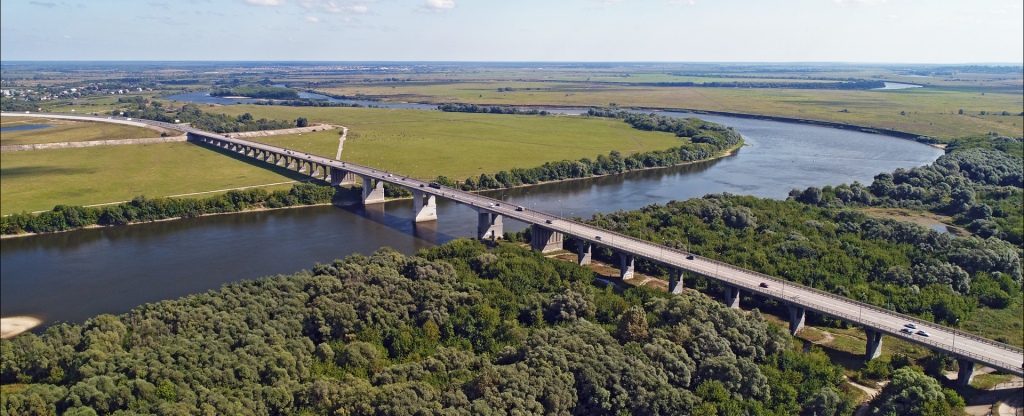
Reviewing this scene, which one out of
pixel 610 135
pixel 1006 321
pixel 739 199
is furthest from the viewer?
pixel 610 135

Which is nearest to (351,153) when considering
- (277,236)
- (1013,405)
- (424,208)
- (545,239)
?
(424,208)

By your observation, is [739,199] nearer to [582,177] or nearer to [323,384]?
[582,177]

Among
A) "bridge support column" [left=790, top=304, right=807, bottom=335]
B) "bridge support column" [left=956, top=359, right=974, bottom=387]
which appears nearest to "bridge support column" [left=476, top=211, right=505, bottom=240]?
"bridge support column" [left=790, top=304, right=807, bottom=335]

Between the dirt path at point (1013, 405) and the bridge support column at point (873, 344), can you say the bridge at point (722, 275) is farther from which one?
the dirt path at point (1013, 405)

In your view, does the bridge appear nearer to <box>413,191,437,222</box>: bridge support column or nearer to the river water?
<box>413,191,437,222</box>: bridge support column

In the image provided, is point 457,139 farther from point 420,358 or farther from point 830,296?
point 420,358

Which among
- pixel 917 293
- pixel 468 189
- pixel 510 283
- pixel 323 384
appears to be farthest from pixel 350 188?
pixel 917 293
